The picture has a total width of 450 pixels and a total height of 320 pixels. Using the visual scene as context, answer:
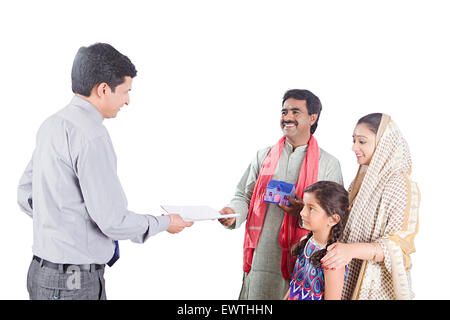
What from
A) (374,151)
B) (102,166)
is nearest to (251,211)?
(374,151)

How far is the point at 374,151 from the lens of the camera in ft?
8.46

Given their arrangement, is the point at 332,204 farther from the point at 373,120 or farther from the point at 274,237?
the point at 274,237

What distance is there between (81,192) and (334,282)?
1.46 meters

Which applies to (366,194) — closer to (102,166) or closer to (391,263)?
(391,263)

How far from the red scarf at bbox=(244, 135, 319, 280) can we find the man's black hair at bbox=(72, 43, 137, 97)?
1.36m

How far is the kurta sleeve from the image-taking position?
Answer: 10.7 ft

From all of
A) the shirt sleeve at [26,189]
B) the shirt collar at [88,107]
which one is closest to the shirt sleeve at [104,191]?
the shirt collar at [88,107]

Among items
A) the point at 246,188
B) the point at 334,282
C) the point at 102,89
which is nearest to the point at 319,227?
the point at 334,282

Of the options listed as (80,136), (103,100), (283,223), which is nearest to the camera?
(80,136)

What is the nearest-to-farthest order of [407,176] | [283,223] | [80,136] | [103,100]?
1. [80,136]
2. [103,100]
3. [407,176]
4. [283,223]

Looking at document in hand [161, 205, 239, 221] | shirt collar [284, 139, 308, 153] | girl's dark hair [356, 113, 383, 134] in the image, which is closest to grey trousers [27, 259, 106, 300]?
document in hand [161, 205, 239, 221]

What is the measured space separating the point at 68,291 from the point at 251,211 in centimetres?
145

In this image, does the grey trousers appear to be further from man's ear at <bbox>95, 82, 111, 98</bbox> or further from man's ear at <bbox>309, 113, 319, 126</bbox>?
man's ear at <bbox>309, 113, 319, 126</bbox>

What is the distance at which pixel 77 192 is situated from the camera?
2.21m
